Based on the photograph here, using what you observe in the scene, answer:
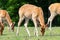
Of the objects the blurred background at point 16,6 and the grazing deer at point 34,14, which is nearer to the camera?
the grazing deer at point 34,14

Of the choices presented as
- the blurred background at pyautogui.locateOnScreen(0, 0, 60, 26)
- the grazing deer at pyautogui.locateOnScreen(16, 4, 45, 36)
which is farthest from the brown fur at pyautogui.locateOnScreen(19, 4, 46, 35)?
the blurred background at pyautogui.locateOnScreen(0, 0, 60, 26)

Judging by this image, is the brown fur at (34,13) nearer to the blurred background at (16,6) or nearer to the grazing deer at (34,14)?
the grazing deer at (34,14)

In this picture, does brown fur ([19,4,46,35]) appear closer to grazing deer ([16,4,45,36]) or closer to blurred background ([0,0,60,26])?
grazing deer ([16,4,45,36])

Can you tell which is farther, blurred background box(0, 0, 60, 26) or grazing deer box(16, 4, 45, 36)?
blurred background box(0, 0, 60, 26)

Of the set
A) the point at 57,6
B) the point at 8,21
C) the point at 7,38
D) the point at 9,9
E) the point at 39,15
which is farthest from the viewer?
the point at 9,9

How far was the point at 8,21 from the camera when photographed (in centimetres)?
2083

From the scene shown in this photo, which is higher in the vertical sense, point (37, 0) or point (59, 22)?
point (37, 0)

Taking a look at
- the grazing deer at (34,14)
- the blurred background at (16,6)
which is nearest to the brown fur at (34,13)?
the grazing deer at (34,14)

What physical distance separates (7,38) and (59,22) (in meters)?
19.2

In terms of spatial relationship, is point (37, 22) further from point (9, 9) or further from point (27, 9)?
point (9, 9)

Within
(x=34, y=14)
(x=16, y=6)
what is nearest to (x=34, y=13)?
(x=34, y=14)

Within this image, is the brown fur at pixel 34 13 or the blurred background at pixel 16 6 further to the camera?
the blurred background at pixel 16 6

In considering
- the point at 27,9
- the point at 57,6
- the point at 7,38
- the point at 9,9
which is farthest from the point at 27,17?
the point at 9,9

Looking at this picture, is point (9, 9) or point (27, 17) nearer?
point (27, 17)
